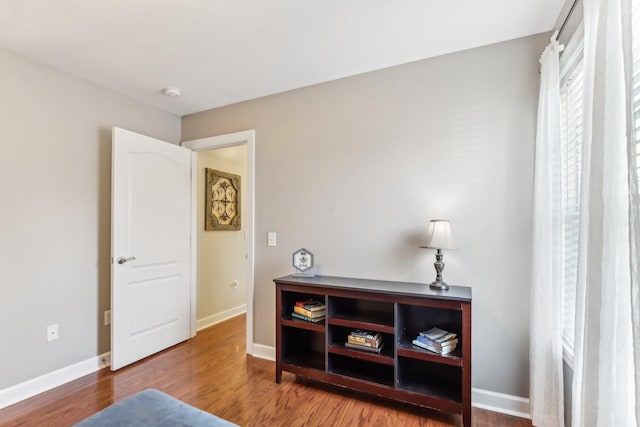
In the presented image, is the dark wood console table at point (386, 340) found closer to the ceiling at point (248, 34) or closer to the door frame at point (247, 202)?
the door frame at point (247, 202)

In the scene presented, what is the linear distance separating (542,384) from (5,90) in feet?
12.9

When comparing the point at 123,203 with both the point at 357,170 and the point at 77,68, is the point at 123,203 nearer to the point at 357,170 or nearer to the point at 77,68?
the point at 77,68

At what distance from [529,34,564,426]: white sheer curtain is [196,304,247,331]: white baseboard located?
3.27m

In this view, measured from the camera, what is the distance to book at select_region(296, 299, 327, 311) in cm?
241

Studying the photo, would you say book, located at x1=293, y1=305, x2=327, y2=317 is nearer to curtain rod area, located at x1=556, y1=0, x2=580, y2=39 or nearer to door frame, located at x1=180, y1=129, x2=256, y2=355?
door frame, located at x1=180, y1=129, x2=256, y2=355

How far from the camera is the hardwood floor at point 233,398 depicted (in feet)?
6.49

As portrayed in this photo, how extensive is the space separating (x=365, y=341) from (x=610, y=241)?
63.1 inches

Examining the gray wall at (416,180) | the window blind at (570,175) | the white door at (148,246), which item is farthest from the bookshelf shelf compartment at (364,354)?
the white door at (148,246)

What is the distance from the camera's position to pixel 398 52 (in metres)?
2.27

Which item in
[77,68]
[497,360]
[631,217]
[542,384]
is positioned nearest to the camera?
[631,217]

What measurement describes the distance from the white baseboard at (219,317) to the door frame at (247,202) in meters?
0.28

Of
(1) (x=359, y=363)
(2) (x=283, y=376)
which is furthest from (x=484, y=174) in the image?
(2) (x=283, y=376)

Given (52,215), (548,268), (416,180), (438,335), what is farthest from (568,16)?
(52,215)

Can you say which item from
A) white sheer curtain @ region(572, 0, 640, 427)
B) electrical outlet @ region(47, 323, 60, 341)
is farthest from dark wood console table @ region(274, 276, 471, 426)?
electrical outlet @ region(47, 323, 60, 341)
